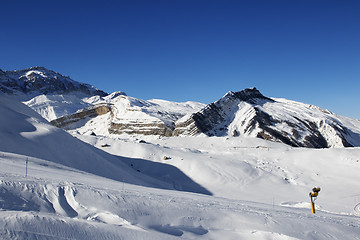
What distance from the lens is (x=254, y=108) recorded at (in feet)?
196

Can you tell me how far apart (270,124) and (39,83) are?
388 feet

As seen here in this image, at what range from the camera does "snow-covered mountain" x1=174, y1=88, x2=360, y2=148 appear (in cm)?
5156

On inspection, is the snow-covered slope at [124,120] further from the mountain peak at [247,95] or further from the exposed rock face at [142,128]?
the mountain peak at [247,95]

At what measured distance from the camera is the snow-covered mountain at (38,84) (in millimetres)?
125562

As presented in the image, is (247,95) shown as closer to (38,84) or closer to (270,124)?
(270,124)

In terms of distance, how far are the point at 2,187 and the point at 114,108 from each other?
68.6 meters

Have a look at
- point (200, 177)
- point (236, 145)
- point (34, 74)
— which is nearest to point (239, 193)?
point (200, 177)

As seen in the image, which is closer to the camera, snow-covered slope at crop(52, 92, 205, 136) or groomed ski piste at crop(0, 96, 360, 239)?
groomed ski piste at crop(0, 96, 360, 239)

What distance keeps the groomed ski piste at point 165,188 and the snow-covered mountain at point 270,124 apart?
46.8ft

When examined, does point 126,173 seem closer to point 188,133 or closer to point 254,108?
point 188,133

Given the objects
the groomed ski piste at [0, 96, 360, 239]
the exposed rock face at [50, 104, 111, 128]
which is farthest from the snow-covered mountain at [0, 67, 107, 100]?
the groomed ski piste at [0, 96, 360, 239]

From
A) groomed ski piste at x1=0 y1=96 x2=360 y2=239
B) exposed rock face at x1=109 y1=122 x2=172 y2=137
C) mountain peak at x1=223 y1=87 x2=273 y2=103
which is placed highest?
mountain peak at x1=223 y1=87 x2=273 y2=103

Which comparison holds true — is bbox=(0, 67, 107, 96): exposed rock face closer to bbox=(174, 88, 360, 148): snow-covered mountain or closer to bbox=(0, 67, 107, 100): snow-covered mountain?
bbox=(0, 67, 107, 100): snow-covered mountain

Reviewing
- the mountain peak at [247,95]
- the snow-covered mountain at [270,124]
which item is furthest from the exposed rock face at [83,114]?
the mountain peak at [247,95]
